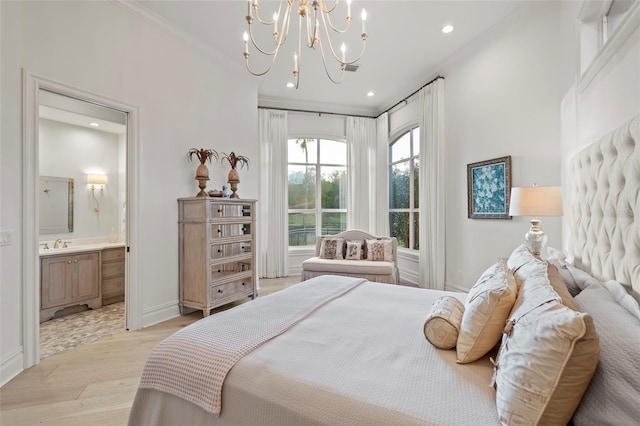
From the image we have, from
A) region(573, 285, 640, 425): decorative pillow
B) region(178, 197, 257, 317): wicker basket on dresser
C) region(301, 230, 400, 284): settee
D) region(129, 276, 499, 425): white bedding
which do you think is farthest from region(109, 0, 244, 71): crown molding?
region(573, 285, 640, 425): decorative pillow

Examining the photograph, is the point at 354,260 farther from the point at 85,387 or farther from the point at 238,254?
the point at 85,387

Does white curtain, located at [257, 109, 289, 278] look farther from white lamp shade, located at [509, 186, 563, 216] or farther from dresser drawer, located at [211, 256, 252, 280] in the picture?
white lamp shade, located at [509, 186, 563, 216]

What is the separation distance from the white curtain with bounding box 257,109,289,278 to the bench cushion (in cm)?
126

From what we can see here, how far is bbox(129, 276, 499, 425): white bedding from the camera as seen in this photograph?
0.94 meters

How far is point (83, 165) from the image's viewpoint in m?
4.41

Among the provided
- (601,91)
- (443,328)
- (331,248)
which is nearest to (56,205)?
(331,248)

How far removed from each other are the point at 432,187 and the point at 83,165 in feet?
16.6

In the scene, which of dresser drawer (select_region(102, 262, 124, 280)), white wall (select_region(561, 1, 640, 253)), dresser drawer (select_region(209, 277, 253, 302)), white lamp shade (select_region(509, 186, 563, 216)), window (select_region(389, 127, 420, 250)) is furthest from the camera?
window (select_region(389, 127, 420, 250))

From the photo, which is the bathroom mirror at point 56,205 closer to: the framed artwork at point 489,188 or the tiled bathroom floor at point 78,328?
the tiled bathroom floor at point 78,328

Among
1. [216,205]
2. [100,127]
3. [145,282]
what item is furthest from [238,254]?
[100,127]

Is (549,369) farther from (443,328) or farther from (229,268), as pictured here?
(229,268)

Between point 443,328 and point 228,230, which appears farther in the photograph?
point 228,230

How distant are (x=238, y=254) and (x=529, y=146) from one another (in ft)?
11.2

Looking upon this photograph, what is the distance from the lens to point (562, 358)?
78 cm
